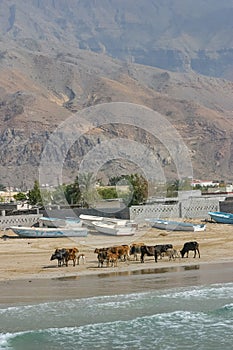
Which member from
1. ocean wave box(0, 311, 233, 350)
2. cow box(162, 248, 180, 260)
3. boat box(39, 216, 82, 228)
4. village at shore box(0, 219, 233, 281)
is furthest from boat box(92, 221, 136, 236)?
ocean wave box(0, 311, 233, 350)

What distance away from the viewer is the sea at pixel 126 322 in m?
17.8

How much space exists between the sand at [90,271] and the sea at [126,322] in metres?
1.41

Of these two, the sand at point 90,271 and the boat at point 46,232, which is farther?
the boat at point 46,232

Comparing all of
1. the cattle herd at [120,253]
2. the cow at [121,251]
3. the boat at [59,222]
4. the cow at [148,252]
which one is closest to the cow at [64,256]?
the cattle herd at [120,253]

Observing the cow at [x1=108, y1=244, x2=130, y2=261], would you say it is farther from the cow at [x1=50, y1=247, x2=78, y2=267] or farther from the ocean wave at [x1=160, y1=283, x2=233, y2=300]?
the ocean wave at [x1=160, y1=283, x2=233, y2=300]

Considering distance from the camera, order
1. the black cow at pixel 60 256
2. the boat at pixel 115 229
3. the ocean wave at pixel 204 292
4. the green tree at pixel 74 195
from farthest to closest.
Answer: the green tree at pixel 74 195
the boat at pixel 115 229
the black cow at pixel 60 256
the ocean wave at pixel 204 292

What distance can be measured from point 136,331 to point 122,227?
971 inches

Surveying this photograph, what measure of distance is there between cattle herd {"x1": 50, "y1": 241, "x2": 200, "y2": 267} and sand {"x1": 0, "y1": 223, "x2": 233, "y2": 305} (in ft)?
1.09

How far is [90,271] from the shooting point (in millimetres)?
28969

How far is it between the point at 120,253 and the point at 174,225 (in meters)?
15.7

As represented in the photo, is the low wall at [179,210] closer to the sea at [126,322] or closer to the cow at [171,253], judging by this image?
the cow at [171,253]

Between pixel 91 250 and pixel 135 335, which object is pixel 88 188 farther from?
pixel 135 335

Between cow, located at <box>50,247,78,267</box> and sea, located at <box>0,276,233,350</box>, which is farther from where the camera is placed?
cow, located at <box>50,247,78,267</box>

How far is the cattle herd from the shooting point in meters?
30.8
